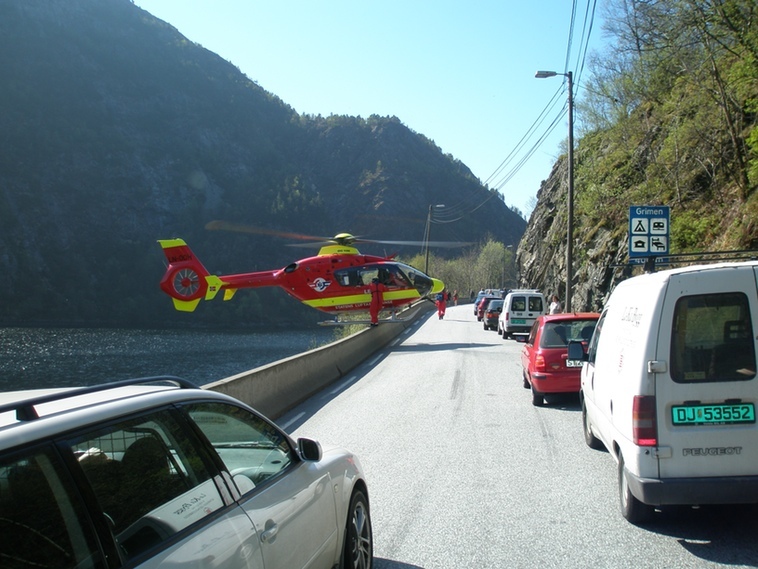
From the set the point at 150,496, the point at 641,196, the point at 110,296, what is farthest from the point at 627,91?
the point at 110,296

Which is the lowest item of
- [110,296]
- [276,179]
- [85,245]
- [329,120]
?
[110,296]

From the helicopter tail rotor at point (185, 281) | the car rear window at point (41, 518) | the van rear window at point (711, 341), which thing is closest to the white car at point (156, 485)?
the car rear window at point (41, 518)

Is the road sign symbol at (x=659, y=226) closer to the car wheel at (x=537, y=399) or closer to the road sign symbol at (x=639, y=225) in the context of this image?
the road sign symbol at (x=639, y=225)

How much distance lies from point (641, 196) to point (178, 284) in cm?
2164

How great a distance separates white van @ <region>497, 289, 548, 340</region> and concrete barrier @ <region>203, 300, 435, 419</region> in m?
8.11

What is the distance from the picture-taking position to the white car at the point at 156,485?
87.7 inches

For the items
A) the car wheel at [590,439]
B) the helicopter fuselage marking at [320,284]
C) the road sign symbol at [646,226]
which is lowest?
the car wheel at [590,439]

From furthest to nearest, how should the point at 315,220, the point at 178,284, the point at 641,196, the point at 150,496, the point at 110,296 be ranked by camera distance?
the point at 315,220 → the point at 110,296 → the point at 178,284 → the point at 641,196 → the point at 150,496

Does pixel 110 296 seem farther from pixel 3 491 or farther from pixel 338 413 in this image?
pixel 3 491

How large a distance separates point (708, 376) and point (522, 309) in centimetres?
2388

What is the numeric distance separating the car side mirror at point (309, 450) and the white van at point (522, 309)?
24908mm

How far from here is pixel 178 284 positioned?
3394 centimetres

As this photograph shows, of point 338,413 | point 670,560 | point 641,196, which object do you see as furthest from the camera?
point 641,196

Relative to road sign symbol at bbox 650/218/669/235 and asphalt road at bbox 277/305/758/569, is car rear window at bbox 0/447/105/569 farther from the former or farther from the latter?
road sign symbol at bbox 650/218/669/235
